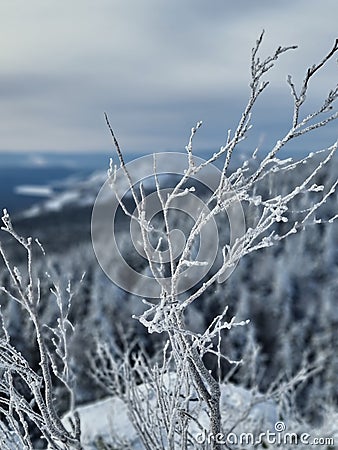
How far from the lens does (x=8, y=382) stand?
7.13ft

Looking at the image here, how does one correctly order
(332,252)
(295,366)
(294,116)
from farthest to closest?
1. (332,252)
2. (295,366)
3. (294,116)

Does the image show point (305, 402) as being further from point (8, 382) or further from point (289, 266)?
point (8, 382)

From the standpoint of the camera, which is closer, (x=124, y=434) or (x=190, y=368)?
(x=190, y=368)

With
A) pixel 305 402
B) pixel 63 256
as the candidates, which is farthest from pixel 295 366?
pixel 63 256

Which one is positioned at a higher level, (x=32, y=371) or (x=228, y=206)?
(x=228, y=206)

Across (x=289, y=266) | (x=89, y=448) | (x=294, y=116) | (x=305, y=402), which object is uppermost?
(x=294, y=116)

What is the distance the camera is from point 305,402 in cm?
1811

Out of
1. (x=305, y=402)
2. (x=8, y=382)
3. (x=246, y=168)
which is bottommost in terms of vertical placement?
(x=305, y=402)

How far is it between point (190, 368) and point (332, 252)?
2379cm

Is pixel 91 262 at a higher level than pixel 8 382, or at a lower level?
lower

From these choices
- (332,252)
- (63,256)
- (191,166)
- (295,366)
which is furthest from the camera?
(63,256)

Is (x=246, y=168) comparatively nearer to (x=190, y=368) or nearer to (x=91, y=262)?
(x=190, y=368)

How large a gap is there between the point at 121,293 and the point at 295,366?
6846 mm

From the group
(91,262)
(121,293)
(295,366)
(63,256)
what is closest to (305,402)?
(295,366)
